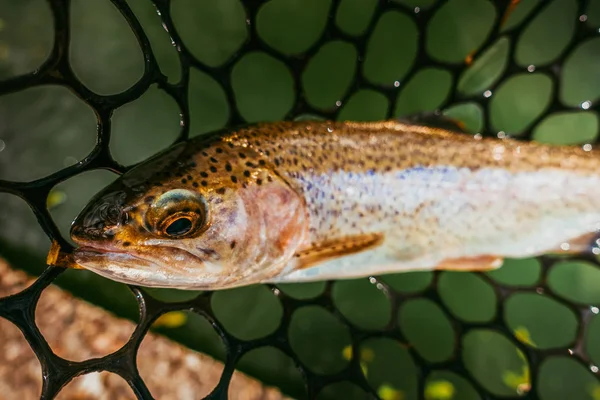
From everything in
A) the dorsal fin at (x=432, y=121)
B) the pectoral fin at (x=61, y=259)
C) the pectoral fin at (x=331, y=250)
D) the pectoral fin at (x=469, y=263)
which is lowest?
the pectoral fin at (x=469, y=263)

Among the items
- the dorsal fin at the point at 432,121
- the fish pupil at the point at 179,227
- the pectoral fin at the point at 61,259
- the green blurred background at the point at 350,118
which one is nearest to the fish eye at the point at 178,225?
the fish pupil at the point at 179,227

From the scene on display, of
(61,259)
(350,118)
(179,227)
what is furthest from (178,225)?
A: (350,118)

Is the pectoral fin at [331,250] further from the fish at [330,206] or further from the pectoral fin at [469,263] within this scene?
the pectoral fin at [469,263]

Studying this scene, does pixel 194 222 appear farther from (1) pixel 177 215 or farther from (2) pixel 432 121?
(2) pixel 432 121

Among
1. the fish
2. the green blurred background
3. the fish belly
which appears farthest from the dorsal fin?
the green blurred background

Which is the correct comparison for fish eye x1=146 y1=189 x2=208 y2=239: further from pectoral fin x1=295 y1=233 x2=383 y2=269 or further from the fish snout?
pectoral fin x1=295 y1=233 x2=383 y2=269

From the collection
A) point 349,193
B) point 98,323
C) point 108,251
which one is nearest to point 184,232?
point 108,251

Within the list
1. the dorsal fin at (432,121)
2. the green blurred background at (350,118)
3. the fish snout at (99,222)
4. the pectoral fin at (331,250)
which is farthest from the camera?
the green blurred background at (350,118)
